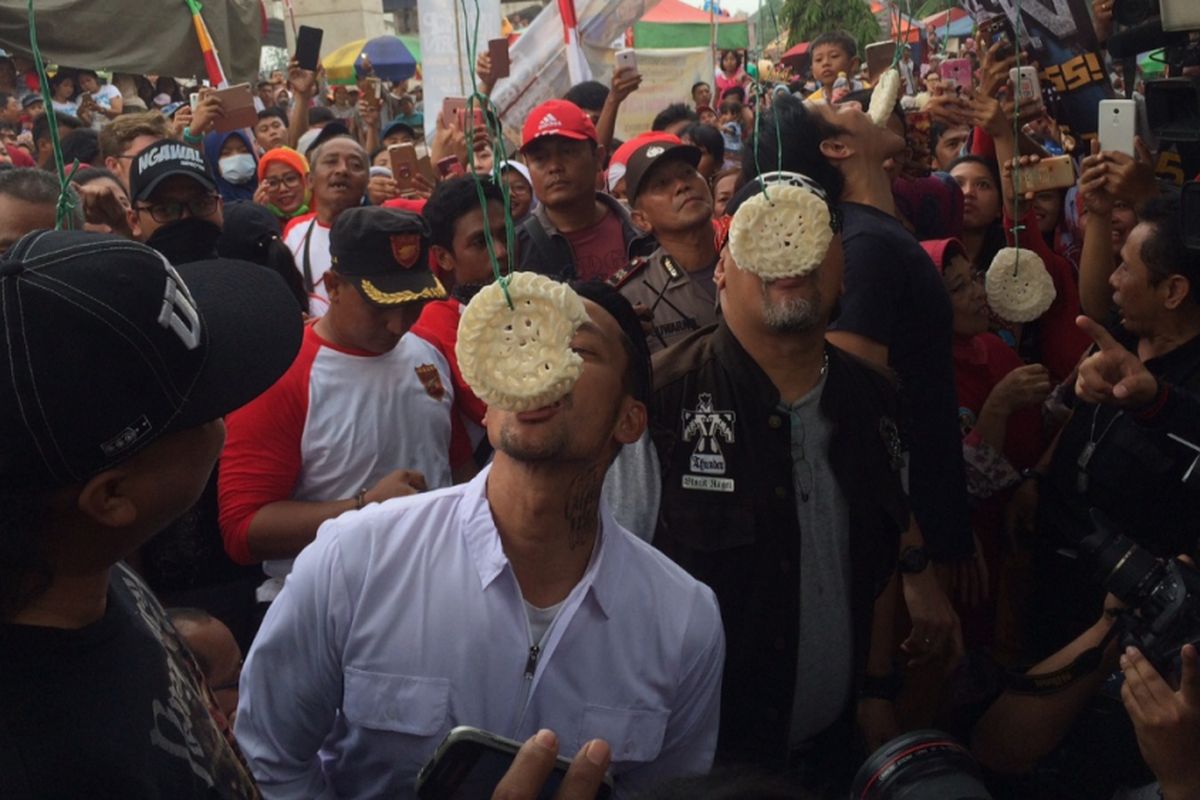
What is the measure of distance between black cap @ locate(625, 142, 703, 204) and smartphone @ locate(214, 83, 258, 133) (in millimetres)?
2469

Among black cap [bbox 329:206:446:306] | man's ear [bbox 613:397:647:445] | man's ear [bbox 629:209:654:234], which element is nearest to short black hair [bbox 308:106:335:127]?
man's ear [bbox 629:209:654:234]

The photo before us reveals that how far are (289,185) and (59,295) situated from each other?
5212mm

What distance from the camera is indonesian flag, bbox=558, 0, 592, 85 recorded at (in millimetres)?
6855

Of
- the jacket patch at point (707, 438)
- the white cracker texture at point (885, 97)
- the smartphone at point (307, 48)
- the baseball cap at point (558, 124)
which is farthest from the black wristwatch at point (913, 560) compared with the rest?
the smartphone at point (307, 48)

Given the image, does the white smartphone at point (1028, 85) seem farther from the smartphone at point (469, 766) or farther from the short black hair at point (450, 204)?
the smartphone at point (469, 766)

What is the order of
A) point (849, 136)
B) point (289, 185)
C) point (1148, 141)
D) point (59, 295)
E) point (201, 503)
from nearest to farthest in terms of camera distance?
point (59, 295) < point (201, 503) < point (849, 136) < point (1148, 141) < point (289, 185)

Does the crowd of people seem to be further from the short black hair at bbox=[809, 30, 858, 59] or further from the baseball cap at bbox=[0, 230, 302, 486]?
the short black hair at bbox=[809, 30, 858, 59]

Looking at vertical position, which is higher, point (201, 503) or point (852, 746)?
point (201, 503)

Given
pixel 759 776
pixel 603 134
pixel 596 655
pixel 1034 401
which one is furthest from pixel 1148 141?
pixel 759 776

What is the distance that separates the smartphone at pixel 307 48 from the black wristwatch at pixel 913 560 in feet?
19.3

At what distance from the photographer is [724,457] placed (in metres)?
2.62

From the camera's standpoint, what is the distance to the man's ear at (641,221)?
4289mm

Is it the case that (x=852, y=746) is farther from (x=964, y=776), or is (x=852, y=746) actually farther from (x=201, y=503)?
(x=201, y=503)

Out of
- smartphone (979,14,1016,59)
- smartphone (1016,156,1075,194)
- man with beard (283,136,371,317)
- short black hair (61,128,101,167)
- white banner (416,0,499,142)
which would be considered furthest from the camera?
white banner (416,0,499,142)
